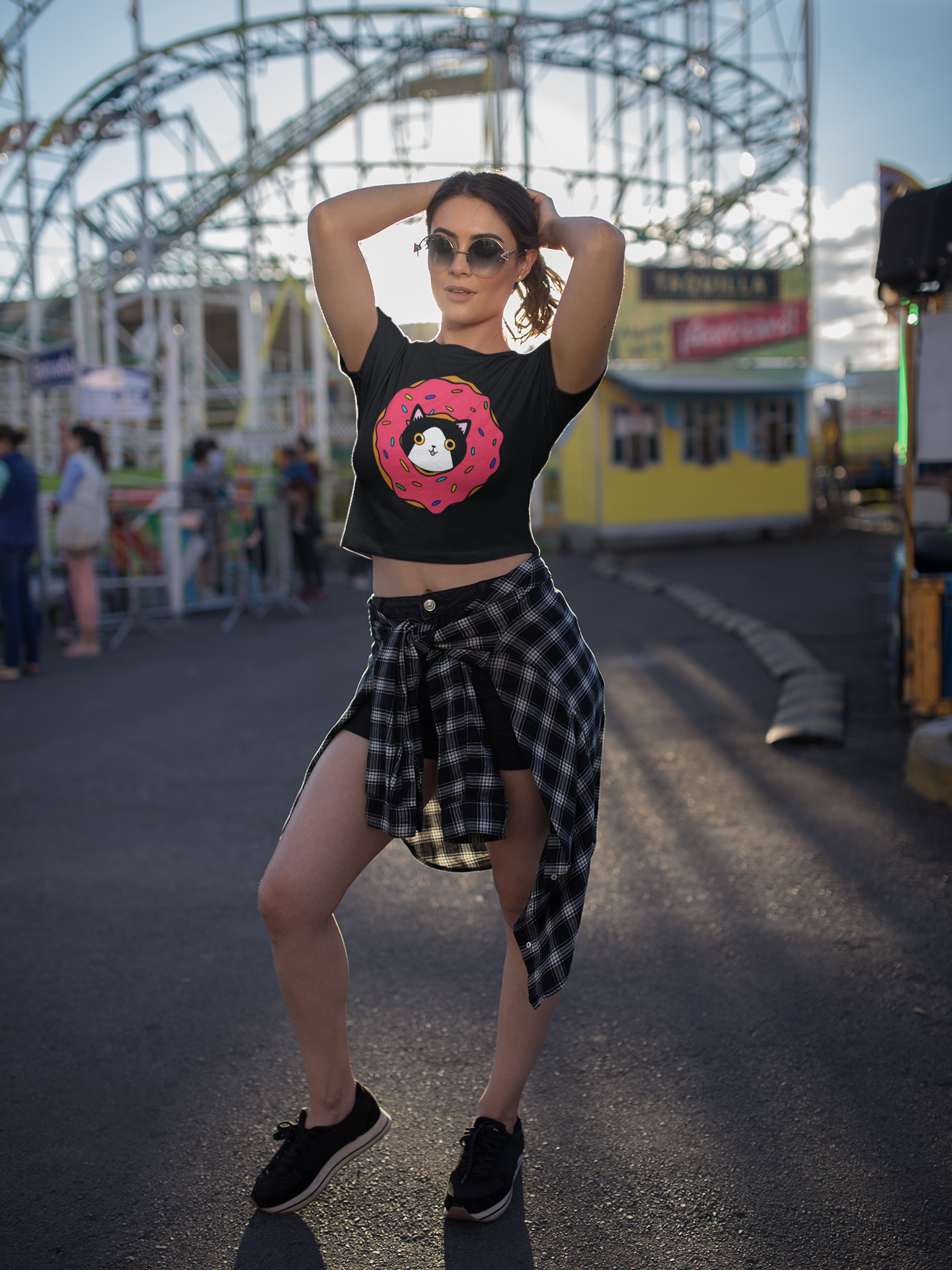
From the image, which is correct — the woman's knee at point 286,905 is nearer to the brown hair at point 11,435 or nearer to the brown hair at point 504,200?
the brown hair at point 504,200

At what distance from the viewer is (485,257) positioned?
7.07ft

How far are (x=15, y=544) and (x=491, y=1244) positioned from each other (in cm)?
802

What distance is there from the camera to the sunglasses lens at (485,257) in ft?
7.05

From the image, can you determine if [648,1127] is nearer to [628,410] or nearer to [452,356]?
[452,356]

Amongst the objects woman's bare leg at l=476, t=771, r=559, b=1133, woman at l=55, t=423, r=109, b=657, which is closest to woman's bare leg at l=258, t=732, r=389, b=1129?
woman's bare leg at l=476, t=771, r=559, b=1133

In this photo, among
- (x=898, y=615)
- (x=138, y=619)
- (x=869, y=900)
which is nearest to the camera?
(x=869, y=900)

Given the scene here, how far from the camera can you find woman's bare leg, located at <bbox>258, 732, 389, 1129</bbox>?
2.01m

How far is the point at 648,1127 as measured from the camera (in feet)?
7.95

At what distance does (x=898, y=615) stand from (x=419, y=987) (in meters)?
4.44

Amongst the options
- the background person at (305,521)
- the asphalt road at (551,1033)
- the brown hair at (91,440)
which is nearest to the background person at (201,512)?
the background person at (305,521)

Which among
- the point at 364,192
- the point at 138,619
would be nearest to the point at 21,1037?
the point at 364,192

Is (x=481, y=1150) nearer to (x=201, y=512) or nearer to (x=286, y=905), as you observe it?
(x=286, y=905)

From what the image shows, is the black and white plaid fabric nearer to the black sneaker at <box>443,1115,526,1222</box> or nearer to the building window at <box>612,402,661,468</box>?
the black sneaker at <box>443,1115,526,1222</box>

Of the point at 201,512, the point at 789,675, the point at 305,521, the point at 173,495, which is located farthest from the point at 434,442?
the point at 305,521
